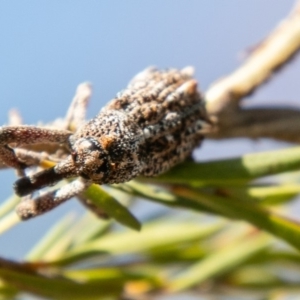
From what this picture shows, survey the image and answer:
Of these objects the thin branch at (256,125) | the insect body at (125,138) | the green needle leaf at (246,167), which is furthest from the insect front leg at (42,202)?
the thin branch at (256,125)

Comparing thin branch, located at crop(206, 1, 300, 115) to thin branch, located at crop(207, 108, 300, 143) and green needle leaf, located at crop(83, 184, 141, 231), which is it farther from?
green needle leaf, located at crop(83, 184, 141, 231)

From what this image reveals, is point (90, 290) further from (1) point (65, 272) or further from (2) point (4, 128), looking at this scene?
(2) point (4, 128)

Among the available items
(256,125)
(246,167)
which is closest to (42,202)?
(246,167)

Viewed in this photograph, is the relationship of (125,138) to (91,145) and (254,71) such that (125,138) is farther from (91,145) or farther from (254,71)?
(254,71)

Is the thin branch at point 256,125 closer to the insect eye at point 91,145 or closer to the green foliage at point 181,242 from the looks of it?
the green foliage at point 181,242

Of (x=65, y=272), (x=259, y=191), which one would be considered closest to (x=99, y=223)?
(x=65, y=272)

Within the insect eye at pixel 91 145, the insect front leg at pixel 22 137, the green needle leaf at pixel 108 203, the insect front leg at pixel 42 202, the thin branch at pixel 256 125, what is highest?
the thin branch at pixel 256 125
